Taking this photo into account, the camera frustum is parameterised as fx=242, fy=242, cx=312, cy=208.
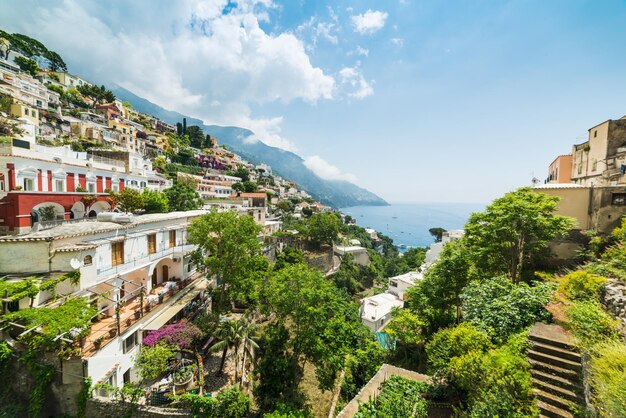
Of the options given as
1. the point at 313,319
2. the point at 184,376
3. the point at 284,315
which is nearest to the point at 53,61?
the point at 184,376

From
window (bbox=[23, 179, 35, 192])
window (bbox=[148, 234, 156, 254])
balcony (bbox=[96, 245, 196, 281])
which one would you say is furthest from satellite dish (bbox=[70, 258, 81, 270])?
window (bbox=[23, 179, 35, 192])

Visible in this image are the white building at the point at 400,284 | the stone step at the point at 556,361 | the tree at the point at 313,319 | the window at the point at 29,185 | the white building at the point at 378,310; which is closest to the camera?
the stone step at the point at 556,361

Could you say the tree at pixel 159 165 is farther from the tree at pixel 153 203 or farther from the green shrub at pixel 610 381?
the green shrub at pixel 610 381

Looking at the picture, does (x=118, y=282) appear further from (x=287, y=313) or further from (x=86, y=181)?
(x=86, y=181)

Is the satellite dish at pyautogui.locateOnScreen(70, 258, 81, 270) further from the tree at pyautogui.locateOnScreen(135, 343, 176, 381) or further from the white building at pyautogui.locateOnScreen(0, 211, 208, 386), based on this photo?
the tree at pyautogui.locateOnScreen(135, 343, 176, 381)

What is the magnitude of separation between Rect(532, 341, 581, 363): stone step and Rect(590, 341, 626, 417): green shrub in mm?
1537

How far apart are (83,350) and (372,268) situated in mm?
42677

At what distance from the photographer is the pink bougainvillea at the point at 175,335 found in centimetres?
1176

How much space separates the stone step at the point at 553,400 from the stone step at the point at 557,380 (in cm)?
38

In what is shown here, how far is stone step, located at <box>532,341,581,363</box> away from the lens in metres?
6.87

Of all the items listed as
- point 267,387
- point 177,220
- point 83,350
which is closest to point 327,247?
point 177,220

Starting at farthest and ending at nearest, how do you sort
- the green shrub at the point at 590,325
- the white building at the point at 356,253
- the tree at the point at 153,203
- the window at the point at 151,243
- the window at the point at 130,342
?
the white building at the point at 356,253
the tree at the point at 153,203
the window at the point at 151,243
the window at the point at 130,342
the green shrub at the point at 590,325

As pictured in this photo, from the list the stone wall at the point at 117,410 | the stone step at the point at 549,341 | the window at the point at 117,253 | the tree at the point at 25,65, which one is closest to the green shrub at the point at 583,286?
the stone step at the point at 549,341

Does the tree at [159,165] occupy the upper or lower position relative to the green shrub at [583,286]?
upper
